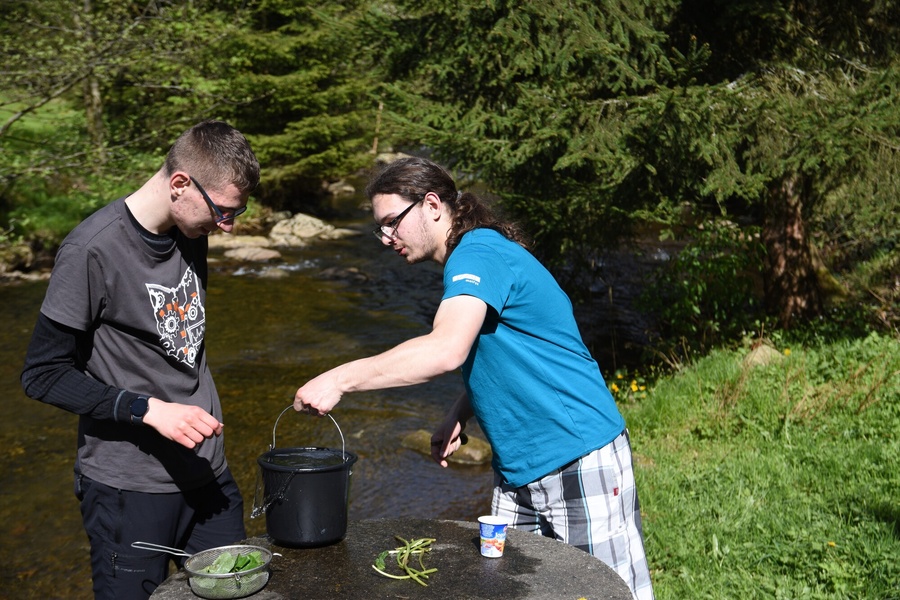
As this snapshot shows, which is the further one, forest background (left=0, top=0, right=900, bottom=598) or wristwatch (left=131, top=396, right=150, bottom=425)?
forest background (left=0, top=0, right=900, bottom=598)

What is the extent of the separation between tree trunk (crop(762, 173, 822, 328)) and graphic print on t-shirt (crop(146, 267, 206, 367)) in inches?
284

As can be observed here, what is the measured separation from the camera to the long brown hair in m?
2.87

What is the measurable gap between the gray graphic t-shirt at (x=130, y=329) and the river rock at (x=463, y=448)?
453 cm

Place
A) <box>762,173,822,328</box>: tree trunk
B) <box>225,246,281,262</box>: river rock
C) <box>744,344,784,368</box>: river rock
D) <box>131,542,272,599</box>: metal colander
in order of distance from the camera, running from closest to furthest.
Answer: <box>131,542,272,599</box>: metal colander < <box>744,344,784,368</box>: river rock < <box>762,173,822,328</box>: tree trunk < <box>225,246,281,262</box>: river rock

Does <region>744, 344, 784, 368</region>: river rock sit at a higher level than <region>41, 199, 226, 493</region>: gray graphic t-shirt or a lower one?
lower

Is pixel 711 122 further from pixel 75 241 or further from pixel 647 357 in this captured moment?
pixel 75 241

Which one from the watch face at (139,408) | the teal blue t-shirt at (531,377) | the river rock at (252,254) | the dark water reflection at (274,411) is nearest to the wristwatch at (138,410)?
the watch face at (139,408)

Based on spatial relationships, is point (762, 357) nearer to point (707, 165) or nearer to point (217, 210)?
point (707, 165)

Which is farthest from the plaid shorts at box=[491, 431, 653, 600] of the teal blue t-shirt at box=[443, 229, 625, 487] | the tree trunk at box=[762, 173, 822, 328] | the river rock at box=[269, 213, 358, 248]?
the river rock at box=[269, 213, 358, 248]

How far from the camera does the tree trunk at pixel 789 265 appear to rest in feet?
29.5

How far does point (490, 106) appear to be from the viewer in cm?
828

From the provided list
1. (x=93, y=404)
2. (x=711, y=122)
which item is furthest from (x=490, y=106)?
(x=93, y=404)

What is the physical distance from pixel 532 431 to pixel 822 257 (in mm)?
8782

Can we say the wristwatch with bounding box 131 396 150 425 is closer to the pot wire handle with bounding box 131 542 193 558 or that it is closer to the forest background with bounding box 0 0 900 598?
the pot wire handle with bounding box 131 542 193 558
